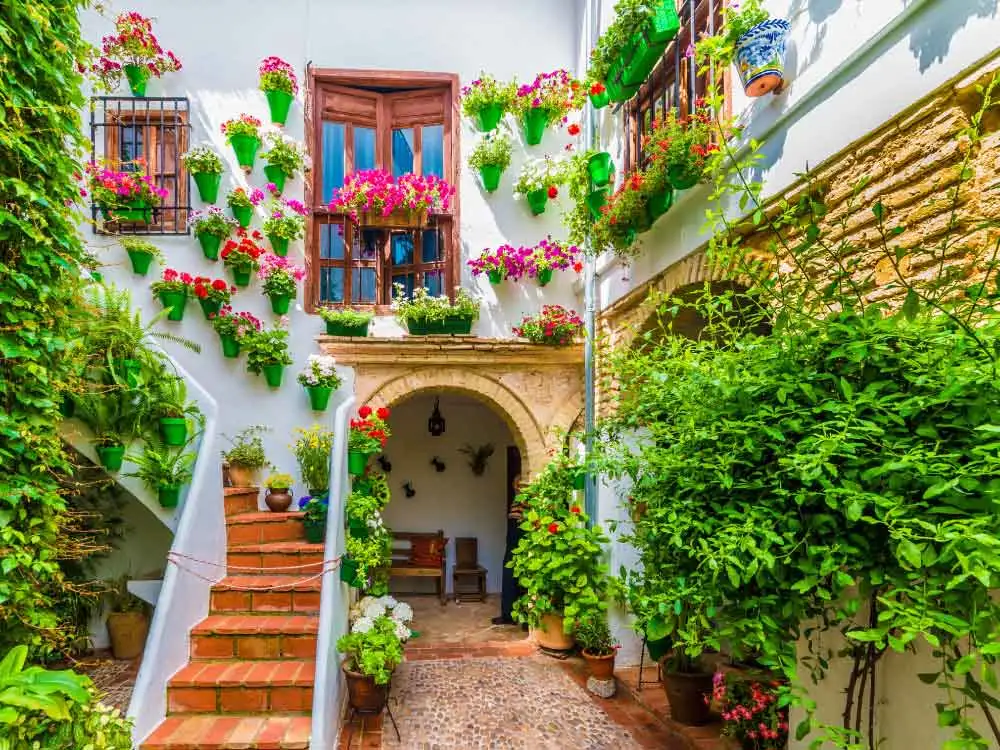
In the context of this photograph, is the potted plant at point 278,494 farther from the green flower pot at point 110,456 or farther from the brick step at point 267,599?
the green flower pot at point 110,456

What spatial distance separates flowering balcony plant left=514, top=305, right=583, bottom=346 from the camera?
548 cm

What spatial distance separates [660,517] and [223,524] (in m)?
3.92

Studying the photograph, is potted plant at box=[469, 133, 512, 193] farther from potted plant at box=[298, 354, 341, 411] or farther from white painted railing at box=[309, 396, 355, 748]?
white painted railing at box=[309, 396, 355, 748]

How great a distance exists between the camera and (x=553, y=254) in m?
5.79

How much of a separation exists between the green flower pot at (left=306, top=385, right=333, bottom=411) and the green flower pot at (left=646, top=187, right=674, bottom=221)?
11.3 ft

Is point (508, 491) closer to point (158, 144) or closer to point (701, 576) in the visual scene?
point (158, 144)

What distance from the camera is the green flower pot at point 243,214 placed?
18.1ft

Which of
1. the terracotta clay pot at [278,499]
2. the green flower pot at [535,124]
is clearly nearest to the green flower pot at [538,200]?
the green flower pot at [535,124]

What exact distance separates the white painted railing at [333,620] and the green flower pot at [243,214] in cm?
235

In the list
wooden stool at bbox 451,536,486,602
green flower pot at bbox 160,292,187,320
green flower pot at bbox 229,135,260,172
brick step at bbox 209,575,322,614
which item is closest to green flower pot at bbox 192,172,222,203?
green flower pot at bbox 229,135,260,172

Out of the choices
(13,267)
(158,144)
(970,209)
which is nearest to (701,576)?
(970,209)

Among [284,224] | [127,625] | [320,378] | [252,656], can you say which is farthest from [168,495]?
[284,224]

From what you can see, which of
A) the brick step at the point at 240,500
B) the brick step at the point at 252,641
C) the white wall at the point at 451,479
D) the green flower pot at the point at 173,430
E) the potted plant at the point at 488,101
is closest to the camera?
the brick step at the point at 252,641

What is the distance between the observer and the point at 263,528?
4.80m
